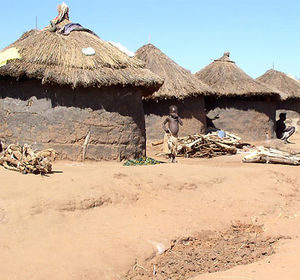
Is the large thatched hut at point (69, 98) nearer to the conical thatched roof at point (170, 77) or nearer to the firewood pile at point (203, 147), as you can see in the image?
the firewood pile at point (203, 147)

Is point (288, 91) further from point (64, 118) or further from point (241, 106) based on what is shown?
point (64, 118)

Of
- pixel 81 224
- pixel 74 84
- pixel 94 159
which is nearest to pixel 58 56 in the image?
pixel 74 84

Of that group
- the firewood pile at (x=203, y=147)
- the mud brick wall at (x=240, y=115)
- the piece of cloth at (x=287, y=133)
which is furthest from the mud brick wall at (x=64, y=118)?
the piece of cloth at (x=287, y=133)

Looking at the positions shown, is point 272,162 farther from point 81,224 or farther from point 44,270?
point 44,270

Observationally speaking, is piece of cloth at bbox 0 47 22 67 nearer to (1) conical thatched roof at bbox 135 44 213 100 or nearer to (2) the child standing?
(2) the child standing

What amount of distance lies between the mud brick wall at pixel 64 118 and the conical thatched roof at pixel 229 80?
270 inches

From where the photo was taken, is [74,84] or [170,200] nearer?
[170,200]

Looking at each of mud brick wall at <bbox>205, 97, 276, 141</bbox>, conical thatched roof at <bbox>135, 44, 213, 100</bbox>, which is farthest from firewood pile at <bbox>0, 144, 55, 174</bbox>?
mud brick wall at <bbox>205, 97, 276, 141</bbox>

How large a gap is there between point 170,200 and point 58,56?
3.53 meters

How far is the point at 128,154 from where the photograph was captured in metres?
8.32

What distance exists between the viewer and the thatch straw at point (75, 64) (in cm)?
754

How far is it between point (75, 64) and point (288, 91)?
12347mm

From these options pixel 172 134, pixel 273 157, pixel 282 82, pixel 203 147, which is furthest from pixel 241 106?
pixel 172 134

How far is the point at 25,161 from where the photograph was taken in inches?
224
